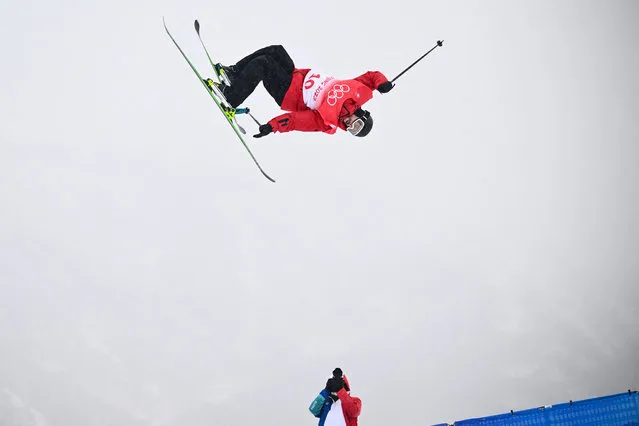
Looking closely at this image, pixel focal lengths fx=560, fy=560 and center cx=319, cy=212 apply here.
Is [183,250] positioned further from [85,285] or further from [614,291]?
[614,291]

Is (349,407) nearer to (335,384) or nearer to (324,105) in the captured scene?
(335,384)

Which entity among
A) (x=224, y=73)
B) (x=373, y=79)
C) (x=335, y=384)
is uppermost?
(x=373, y=79)

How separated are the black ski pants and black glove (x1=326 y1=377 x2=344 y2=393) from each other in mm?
3440

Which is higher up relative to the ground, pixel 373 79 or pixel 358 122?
pixel 373 79

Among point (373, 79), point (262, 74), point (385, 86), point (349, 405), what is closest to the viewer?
point (349, 405)

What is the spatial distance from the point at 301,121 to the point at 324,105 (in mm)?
358

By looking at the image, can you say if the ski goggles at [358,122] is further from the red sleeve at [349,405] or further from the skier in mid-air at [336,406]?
the red sleeve at [349,405]

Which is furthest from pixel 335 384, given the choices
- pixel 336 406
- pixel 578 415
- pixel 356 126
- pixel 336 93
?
pixel 336 93

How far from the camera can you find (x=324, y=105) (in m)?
6.67

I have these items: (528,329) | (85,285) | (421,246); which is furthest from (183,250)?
(528,329)

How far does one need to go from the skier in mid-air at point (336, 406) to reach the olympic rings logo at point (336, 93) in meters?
3.22

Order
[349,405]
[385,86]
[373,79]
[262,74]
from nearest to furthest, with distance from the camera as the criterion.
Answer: [349,405] → [385,86] → [262,74] → [373,79]

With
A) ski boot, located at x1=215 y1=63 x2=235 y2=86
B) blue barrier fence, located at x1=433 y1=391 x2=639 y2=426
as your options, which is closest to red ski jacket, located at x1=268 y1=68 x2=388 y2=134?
ski boot, located at x1=215 y1=63 x2=235 y2=86

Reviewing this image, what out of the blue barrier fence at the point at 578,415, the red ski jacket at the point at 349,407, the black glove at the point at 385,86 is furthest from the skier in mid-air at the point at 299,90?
the blue barrier fence at the point at 578,415
